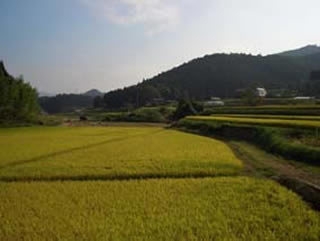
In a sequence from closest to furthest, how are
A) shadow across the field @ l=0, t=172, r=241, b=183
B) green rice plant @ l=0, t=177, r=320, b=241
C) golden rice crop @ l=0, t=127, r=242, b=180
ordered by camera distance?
green rice plant @ l=0, t=177, r=320, b=241 < shadow across the field @ l=0, t=172, r=241, b=183 < golden rice crop @ l=0, t=127, r=242, b=180

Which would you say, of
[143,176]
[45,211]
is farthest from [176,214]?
[143,176]

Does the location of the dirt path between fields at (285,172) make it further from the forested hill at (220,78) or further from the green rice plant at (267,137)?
the forested hill at (220,78)

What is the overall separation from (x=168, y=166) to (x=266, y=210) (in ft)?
18.3

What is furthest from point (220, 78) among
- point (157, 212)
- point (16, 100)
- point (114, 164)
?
point (157, 212)

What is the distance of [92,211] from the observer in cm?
720

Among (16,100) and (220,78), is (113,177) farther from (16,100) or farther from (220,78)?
(220,78)

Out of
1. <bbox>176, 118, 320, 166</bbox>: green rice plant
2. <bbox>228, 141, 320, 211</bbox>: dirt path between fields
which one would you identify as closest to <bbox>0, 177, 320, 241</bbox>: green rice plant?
<bbox>228, 141, 320, 211</bbox>: dirt path between fields

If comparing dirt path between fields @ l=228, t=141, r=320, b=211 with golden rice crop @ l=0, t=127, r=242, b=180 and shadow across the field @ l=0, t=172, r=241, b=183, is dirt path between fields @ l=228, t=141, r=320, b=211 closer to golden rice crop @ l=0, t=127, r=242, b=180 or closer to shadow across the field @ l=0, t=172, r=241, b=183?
golden rice crop @ l=0, t=127, r=242, b=180

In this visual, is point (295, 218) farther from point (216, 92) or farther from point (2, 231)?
point (216, 92)

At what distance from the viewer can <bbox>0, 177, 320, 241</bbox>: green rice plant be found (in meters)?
5.88

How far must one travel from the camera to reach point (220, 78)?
112062 mm

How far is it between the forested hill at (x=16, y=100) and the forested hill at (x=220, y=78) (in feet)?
159

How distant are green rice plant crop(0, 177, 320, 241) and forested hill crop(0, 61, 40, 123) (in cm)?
3829

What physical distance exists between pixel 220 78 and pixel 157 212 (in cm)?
10811
